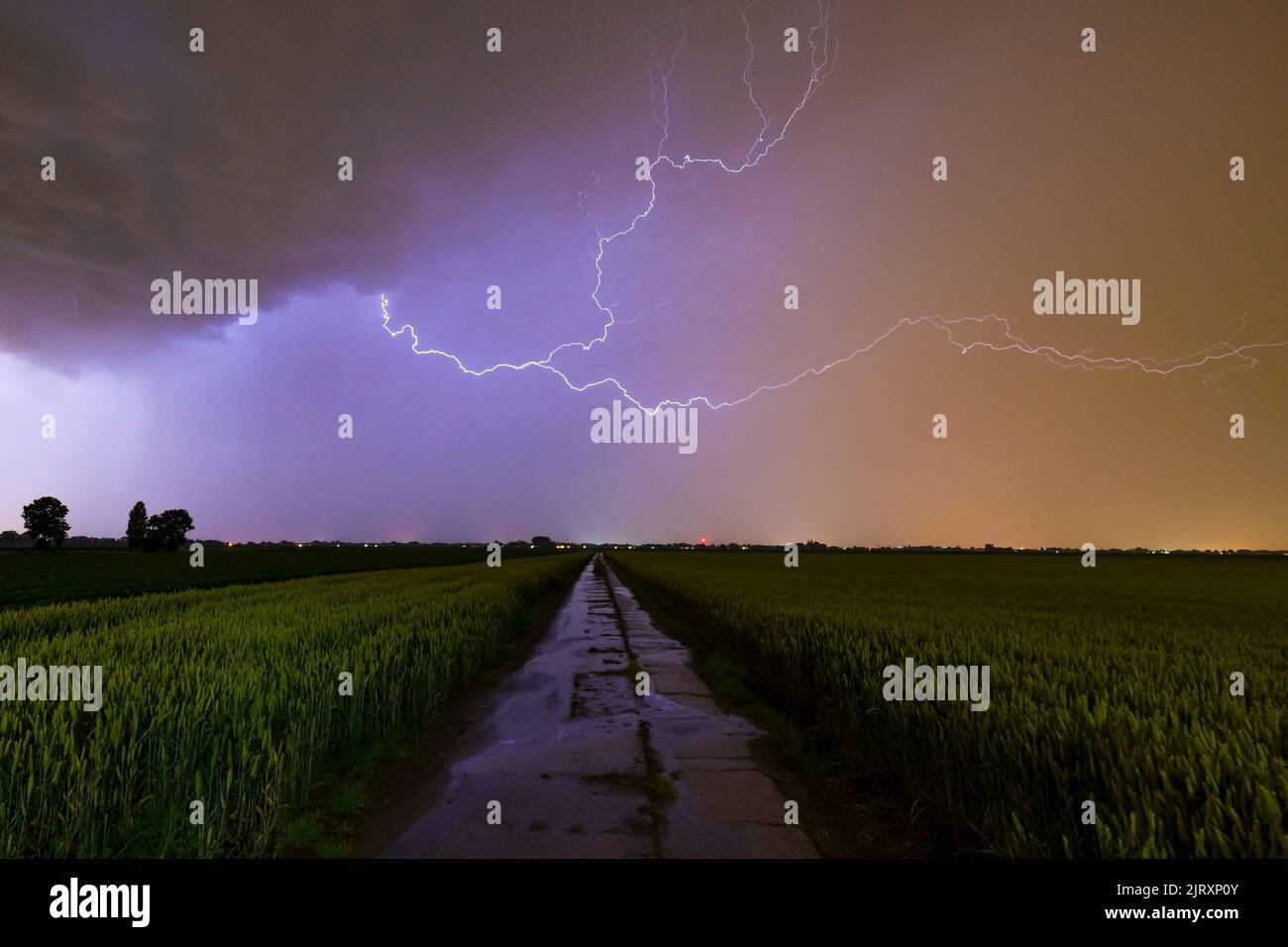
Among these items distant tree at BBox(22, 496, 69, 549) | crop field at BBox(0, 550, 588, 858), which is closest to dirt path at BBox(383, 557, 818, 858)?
crop field at BBox(0, 550, 588, 858)

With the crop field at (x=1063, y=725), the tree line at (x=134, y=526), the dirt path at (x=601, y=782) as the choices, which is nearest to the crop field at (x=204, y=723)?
the dirt path at (x=601, y=782)

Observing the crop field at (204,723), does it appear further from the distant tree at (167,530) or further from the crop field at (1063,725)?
the distant tree at (167,530)

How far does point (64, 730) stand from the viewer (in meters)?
3.99

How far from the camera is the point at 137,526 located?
129m

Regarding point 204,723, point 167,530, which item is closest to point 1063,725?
point 204,723

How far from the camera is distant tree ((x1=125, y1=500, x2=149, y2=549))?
422 feet

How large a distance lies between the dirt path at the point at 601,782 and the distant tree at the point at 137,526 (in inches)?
6660

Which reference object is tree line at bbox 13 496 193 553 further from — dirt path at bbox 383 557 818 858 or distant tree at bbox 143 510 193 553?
dirt path at bbox 383 557 818 858

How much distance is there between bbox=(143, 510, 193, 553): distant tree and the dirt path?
15776cm

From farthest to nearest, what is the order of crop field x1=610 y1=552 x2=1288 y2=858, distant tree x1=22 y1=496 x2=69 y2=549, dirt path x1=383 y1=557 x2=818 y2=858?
distant tree x1=22 y1=496 x2=69 y2=549 < dirt path x1=383 y1=557 x2=818 y2=858 < crop field x1=610 y1=552 x2=1288 y2=858

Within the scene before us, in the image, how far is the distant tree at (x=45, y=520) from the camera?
11519 cm
